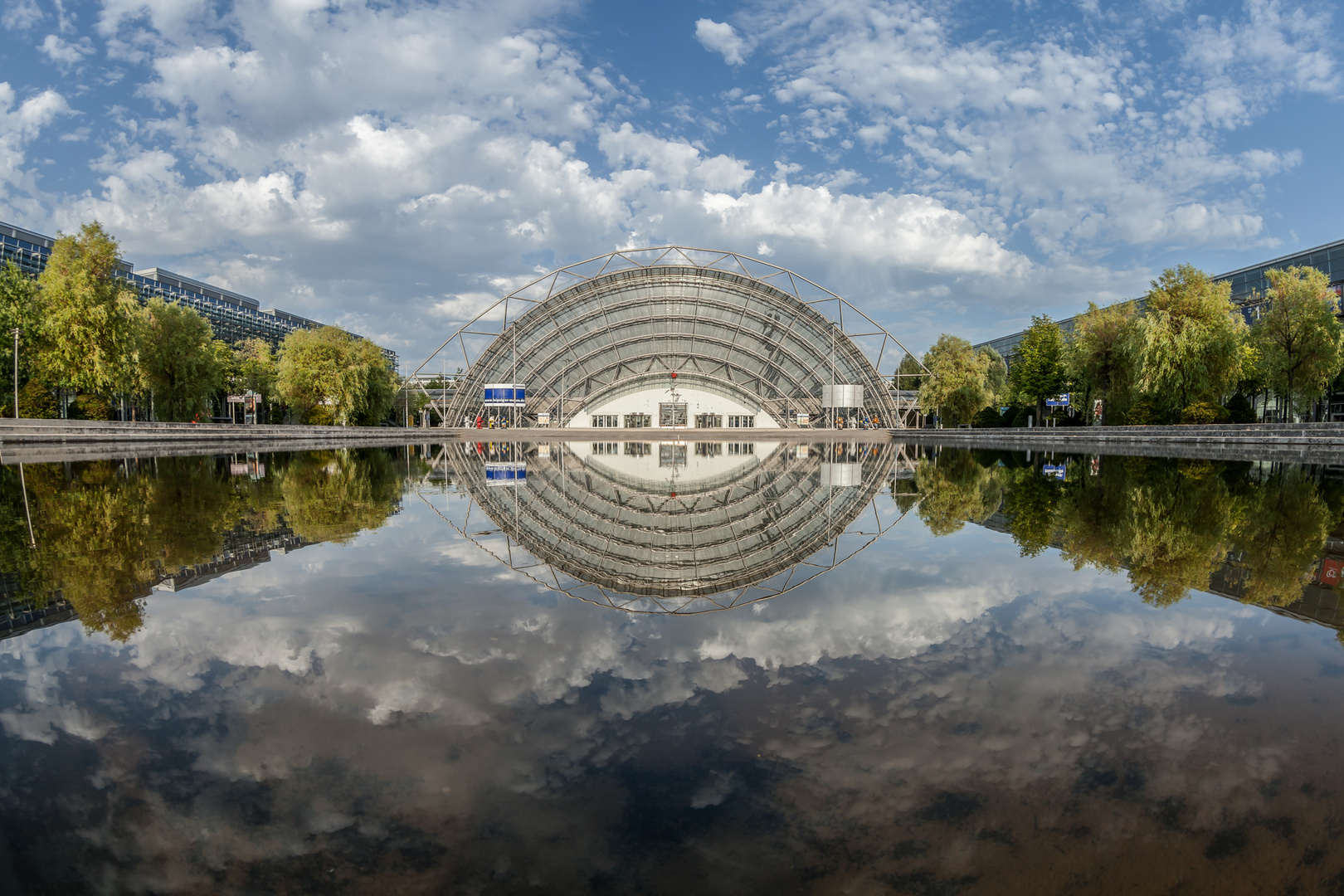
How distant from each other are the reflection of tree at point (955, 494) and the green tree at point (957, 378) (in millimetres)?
47767

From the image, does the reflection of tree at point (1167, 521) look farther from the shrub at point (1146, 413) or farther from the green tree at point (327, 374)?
the green tree at point (327, 374)

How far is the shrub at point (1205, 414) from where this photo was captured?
45.7 metres

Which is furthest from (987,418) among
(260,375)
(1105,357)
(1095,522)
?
(260,375)

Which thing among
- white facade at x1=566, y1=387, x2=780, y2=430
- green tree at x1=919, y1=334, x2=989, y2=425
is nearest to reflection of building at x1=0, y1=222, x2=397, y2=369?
white facade at x1=566, y1=387, x2=780, y2=430

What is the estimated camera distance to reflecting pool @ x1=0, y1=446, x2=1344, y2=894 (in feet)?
10.1

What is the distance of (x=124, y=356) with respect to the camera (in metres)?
49.8

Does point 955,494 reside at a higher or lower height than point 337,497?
lower

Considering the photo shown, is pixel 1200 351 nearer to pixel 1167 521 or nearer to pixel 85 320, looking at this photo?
pixel 1167 521

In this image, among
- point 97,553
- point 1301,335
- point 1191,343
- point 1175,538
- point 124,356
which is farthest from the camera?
point 124,356

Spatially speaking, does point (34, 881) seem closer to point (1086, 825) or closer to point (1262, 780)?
point (1086, 825)

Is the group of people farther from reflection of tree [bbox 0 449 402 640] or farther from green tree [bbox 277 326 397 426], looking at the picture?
reflection of tree [bbox 0 449 402 640]

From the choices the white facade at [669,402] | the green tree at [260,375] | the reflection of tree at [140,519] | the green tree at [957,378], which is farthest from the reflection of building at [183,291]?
the reflection of tree at [140,519]

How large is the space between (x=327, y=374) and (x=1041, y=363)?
67.5 meters

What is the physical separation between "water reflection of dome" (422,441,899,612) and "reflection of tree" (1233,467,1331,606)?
4695 mm
